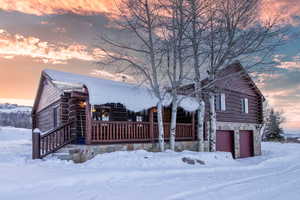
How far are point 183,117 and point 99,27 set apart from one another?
698cm

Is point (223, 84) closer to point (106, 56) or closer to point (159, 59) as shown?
point (159, 59)

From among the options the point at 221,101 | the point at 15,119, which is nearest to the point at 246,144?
the point at 221,101

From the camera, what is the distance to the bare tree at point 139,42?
12.8 meters

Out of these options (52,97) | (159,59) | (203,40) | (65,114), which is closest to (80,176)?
(65,114)

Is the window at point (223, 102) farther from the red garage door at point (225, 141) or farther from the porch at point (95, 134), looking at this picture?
the porch at point (95, 134)

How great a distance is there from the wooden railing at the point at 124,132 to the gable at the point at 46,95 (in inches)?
146

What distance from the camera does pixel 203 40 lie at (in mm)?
13945

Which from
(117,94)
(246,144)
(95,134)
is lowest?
(246,144)

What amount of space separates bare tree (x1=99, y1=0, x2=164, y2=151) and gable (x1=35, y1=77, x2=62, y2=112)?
3.57 metres

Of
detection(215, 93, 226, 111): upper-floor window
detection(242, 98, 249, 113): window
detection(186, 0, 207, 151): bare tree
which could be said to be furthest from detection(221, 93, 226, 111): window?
detection(186, 0, 207, 151): bare tree

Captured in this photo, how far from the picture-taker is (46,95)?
16.3 metres

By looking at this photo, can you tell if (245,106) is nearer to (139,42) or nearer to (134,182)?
(139,42)

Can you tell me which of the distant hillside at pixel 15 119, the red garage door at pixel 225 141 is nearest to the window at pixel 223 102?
the red garage door at pixel 225 141

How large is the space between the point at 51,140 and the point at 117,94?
154 inches
